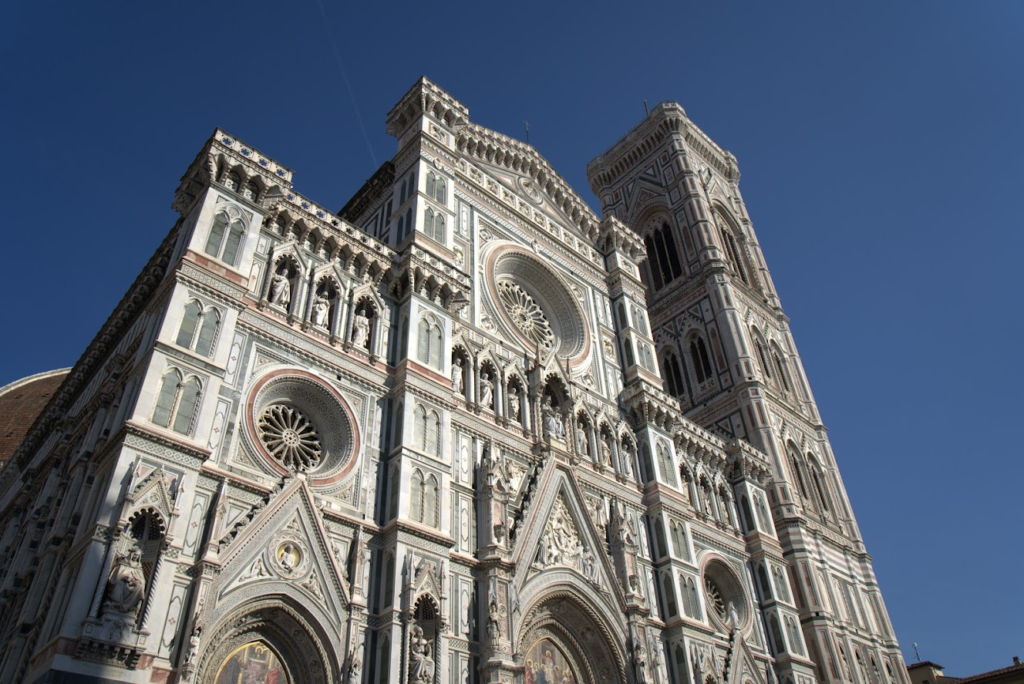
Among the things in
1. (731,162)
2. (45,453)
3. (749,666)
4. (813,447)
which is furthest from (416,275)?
(731,162)

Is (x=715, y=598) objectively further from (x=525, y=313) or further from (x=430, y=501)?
(x=430, y=501)

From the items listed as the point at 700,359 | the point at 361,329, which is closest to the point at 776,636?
the point at 700,359

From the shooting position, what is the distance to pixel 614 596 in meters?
20.2

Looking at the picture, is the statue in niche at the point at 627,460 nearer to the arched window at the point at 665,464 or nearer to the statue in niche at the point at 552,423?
the arched window at the point at 665,464

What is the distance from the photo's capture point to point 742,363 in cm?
3544

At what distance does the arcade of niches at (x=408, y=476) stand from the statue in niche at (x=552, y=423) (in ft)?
0.22

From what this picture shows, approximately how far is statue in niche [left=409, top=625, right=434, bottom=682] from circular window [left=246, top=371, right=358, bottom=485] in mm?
3369

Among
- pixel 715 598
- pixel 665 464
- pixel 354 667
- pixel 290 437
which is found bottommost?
pixel 354 667

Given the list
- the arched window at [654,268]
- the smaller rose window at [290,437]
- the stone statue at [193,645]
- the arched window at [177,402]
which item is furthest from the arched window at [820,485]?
the stone statue at [193,645]

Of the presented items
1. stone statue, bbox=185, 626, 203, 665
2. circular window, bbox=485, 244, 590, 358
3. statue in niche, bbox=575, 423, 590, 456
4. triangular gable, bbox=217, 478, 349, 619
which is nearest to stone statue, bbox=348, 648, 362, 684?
triangular gable, bbox=217, 478, 349, 619

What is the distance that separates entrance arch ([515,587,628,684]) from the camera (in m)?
18.5

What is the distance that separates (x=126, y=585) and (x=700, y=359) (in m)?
29.5

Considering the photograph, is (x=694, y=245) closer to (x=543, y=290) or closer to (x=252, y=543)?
(x=543, y=290)

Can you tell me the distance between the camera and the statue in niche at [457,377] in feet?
66.9
